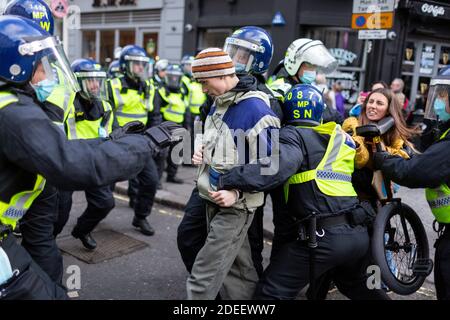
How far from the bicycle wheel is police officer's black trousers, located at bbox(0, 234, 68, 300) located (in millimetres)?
1977

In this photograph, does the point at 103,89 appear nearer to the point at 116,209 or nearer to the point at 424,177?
the point at 116,209

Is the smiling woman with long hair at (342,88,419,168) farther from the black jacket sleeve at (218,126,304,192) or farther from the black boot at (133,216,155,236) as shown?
the black boot at (133,216,155,236)

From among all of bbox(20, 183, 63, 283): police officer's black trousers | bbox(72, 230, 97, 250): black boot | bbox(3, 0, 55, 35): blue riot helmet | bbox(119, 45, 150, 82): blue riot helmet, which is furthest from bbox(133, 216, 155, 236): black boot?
bbox(3, 0, 55, 35): blue riot helmet

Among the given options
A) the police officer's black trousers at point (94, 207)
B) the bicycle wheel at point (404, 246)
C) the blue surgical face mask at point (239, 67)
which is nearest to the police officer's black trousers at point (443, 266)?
the bicycle wheel at point (404, 246)

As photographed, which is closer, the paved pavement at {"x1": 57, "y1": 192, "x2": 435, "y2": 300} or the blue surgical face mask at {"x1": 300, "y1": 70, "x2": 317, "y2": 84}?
the paved pavement at {"x1": 57, "y1": 192, "x2": 435, "y2": 300}

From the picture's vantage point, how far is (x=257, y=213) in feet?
10.6

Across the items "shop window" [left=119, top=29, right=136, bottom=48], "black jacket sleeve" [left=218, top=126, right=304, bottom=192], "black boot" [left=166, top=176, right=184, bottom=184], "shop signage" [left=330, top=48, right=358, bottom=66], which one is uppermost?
"shop window" [left=119, top=29, right=136, bottom=48]

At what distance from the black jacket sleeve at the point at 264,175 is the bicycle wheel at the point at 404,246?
0.81 m

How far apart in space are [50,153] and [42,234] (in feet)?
4.57

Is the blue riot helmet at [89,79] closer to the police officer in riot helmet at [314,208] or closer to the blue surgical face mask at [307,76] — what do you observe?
the blue surgical face mask at [307,76]

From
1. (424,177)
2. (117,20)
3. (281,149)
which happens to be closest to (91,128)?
(281,149)

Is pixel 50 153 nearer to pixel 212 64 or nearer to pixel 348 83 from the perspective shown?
pixel 212 64

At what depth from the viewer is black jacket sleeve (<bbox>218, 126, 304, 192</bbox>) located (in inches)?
97.5

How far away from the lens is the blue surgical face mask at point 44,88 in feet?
6.84
